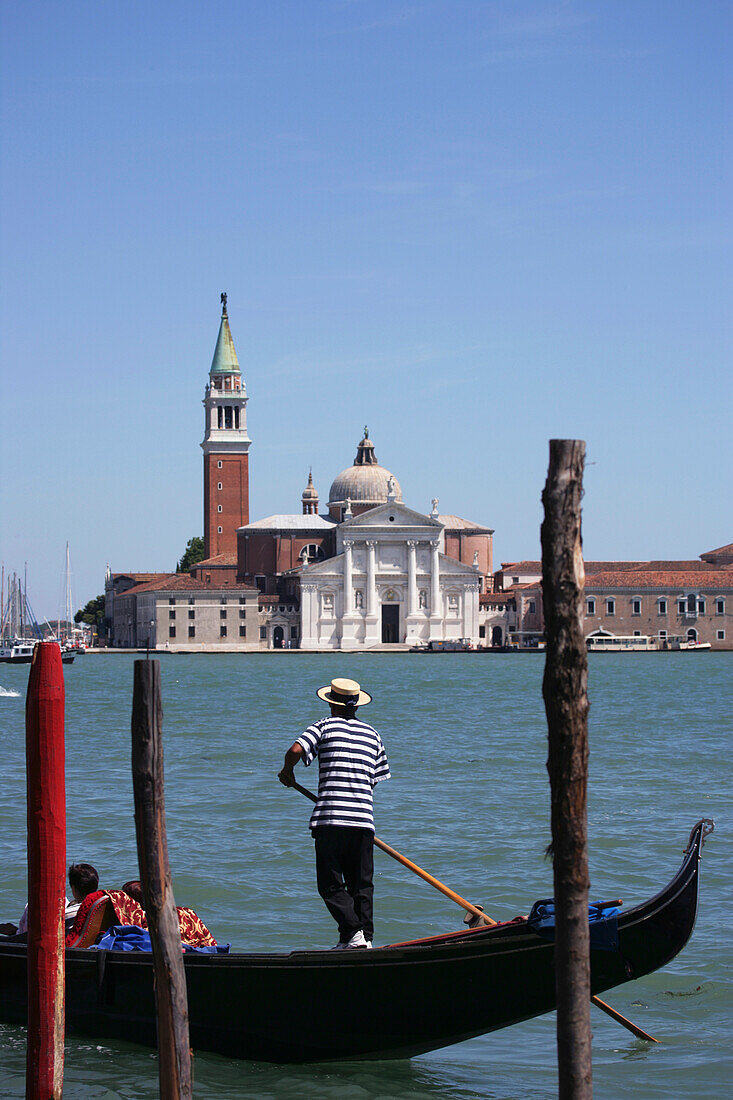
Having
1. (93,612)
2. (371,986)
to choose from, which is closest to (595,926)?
(371,986)

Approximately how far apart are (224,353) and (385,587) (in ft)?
51.9

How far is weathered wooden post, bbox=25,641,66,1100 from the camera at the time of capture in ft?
15.6

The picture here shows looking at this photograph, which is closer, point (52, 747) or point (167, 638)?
point (52, 747)

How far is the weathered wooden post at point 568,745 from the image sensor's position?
12.2ft

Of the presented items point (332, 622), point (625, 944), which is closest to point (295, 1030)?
point (625, 944)

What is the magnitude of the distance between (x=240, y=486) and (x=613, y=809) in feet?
184

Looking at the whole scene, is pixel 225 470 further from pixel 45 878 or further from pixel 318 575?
pixel 45 878

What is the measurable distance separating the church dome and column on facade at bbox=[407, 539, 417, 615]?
571cm

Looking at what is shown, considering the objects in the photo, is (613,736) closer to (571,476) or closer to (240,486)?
(571,476)

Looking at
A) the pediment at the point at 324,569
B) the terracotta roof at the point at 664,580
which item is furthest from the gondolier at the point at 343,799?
the terracotta roof at the point at 664,580

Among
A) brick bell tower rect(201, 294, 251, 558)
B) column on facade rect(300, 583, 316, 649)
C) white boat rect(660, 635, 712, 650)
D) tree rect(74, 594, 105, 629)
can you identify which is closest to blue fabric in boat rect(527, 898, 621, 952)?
column on facade rect(300, 583, 316, 649)

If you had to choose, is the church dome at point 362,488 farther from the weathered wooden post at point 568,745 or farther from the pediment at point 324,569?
the weathered wooden post at point 568,745

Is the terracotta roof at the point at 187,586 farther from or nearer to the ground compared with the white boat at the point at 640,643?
farther from the ground

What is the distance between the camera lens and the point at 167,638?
206ft
